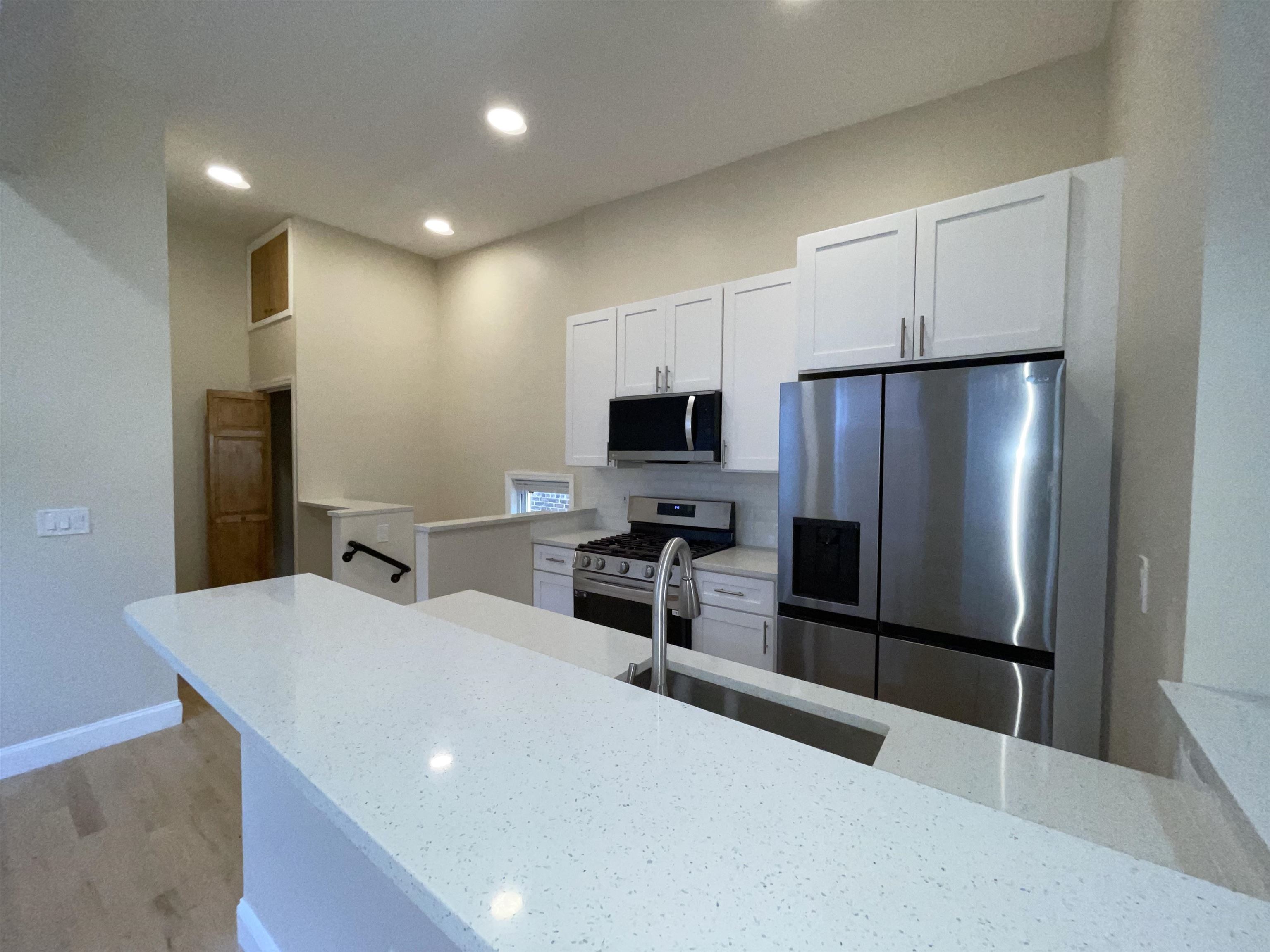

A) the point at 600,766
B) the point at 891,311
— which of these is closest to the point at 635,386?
the point at 891,311

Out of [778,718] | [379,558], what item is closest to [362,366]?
[379,558]

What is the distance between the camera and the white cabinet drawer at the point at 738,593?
2477 mm

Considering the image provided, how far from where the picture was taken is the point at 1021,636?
175 centimetres

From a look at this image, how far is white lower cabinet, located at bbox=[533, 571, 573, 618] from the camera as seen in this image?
10.7 feet

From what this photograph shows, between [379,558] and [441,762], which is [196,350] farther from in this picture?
[441,762]

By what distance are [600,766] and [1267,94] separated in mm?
1448

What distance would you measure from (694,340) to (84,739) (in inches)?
132

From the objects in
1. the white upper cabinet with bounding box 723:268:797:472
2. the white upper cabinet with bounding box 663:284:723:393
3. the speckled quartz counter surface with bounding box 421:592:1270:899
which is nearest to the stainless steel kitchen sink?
the speckled quartz counter surface with bounding box 421:592:1270:899

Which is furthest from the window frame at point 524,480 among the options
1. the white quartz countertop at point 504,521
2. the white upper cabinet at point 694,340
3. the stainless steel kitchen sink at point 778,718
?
the stainless steel kitchen sink at point 778,718

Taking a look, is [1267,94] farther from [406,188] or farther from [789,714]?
[406,188]

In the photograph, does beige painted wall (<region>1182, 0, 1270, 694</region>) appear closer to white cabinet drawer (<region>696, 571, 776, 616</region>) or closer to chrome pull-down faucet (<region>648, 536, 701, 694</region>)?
chrome pull-down faucet (<region>648, 536, 701, 694</region>)

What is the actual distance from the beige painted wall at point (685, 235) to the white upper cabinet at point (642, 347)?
413 mm

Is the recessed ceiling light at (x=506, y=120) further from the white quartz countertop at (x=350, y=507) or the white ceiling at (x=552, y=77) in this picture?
the white quartz countertop at (x=350, y=507)

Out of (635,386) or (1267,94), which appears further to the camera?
(635,386)
